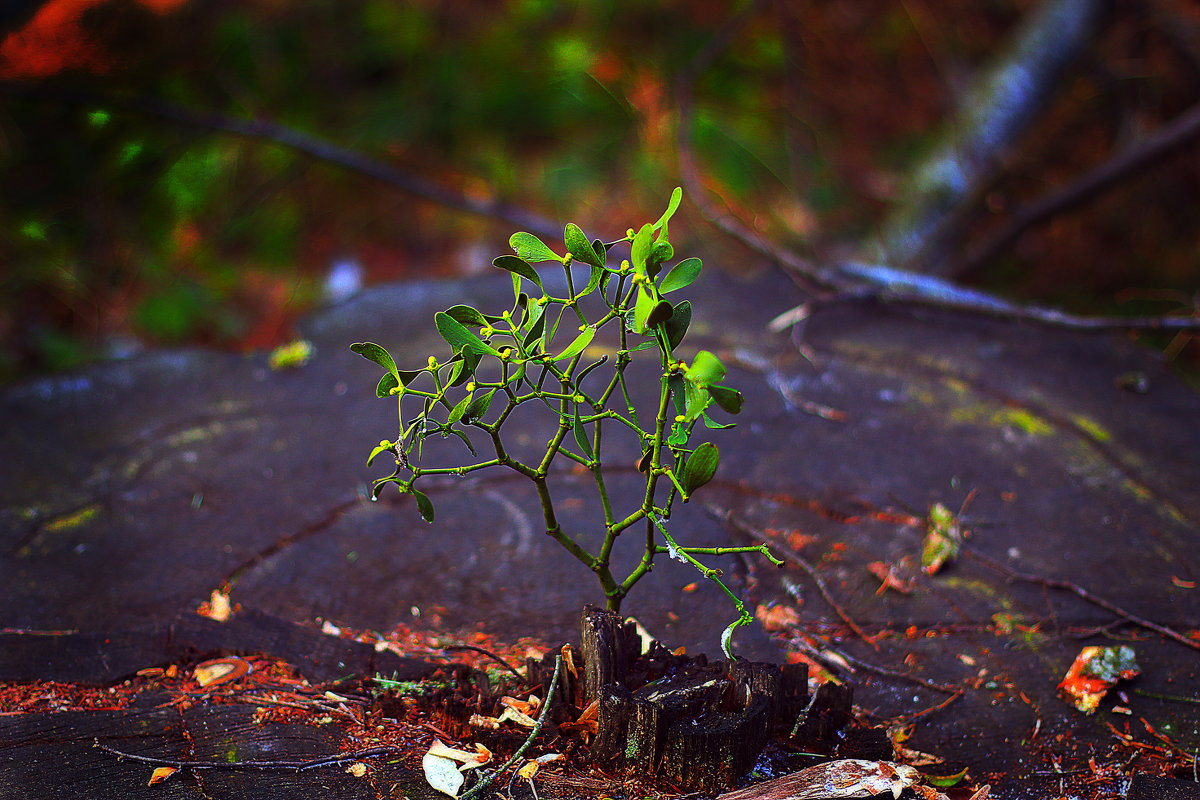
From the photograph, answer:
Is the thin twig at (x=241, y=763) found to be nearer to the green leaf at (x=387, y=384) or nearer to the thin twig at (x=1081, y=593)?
the green leaf at (x=387, y=384)

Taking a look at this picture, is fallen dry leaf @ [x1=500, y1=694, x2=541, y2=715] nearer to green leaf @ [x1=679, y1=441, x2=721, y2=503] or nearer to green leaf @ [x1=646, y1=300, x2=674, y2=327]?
green leaf @ [x1=679, y1=441, x2=721, y2=503]

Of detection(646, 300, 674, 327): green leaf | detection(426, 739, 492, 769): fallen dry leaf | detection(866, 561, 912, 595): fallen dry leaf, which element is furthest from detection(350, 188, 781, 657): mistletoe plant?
detection(866, 561, 912, 595): fallen dry leaf

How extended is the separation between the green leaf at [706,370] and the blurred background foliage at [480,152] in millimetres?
2622

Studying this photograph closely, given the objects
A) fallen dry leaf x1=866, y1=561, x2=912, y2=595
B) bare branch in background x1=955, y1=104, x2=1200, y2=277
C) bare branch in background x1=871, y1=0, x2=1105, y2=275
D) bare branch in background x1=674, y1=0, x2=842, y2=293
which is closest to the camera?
fallen dry leaf x1=866, y1=561, x2=912, y2=595

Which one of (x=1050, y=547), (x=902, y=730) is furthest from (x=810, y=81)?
(x=902, y=730)

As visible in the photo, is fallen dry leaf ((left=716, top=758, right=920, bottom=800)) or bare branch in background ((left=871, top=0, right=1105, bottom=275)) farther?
bare branch in background ((left=871, top=0, right=1105, bottom=275))

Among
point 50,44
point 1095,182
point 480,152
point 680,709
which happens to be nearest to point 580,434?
point 680,709

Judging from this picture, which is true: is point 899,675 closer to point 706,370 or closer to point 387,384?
point 706,370

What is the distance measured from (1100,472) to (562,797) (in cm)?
143

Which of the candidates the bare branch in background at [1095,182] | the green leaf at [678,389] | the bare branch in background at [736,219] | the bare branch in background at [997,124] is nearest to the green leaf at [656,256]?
the green leaf at [678,389]

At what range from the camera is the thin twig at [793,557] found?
151 cm

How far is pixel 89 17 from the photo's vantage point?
2986mm

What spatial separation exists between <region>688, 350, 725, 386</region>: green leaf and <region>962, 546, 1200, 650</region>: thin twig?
972 mm

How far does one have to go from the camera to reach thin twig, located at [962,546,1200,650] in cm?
148
